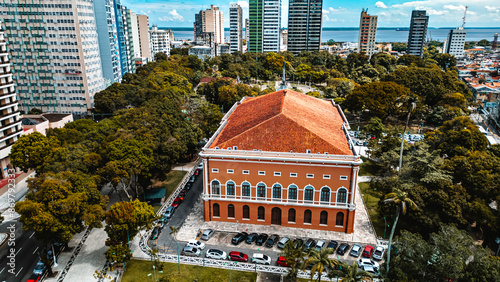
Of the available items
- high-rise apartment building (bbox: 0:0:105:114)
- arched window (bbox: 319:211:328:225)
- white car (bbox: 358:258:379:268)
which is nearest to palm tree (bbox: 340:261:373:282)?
white car (bbox: 358:258:379:268)

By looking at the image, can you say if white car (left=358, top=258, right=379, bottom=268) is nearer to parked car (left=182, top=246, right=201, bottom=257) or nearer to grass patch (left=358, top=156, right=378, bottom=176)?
parked car (left=182, top=246, right=201, bottom=257)

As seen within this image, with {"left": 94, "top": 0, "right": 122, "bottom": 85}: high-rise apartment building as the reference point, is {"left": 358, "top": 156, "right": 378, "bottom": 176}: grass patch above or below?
below

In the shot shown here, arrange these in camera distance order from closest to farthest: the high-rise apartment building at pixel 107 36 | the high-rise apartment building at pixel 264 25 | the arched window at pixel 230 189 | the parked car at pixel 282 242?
1. the parked car at pixel 282 242
2. the arched window at pixel 230 189
3. the high-rise apartment building at pixel 107 36
4. the high-rise apartment building at pixel 264 25

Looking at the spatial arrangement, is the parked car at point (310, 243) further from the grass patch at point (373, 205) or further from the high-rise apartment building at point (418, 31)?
the high-rise apartment building at point (418, 31)

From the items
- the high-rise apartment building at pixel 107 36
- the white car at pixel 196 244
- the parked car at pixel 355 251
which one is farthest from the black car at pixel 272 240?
the high-rise apartment building at pixel 107 36

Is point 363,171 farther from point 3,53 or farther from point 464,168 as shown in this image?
point 3,53
